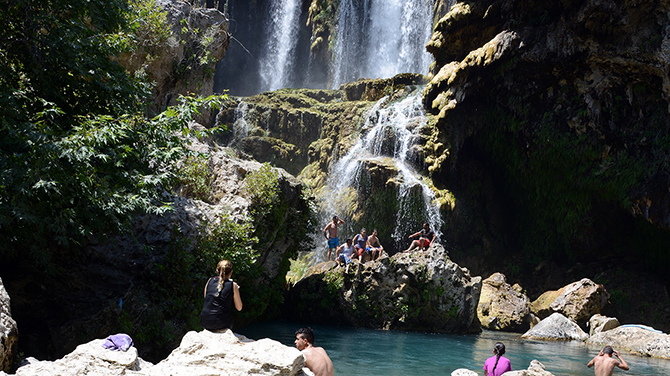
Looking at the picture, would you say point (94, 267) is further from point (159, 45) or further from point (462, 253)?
point (462, 253)

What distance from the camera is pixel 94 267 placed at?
357 inches

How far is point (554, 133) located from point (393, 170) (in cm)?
692

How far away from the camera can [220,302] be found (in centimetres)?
565

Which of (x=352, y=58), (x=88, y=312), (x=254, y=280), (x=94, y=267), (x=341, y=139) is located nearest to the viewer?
(x=88, y=312)

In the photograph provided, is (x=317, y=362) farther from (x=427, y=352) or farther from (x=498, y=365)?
(x=427, y=352)

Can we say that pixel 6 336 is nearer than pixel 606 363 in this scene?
Yes

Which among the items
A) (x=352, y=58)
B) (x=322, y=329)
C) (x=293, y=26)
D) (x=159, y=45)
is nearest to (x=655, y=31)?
(x=322, y=329)

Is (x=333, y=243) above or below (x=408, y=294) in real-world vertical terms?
above

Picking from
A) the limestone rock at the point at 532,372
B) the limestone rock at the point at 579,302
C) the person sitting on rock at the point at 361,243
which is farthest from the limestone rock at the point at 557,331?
the limestone rock at the point at 532,372

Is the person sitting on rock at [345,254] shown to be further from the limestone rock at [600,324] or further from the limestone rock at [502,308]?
the limestone rock at [600,324]

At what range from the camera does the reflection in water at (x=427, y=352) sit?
10.2 metres

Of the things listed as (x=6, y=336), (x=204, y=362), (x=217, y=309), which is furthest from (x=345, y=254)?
(x=204, y=362)

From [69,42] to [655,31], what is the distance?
17423 mm

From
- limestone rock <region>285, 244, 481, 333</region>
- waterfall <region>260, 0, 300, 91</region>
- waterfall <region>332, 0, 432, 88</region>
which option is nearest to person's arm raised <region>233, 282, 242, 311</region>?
limestone rock <region>285, 244, 481, 333</region>
